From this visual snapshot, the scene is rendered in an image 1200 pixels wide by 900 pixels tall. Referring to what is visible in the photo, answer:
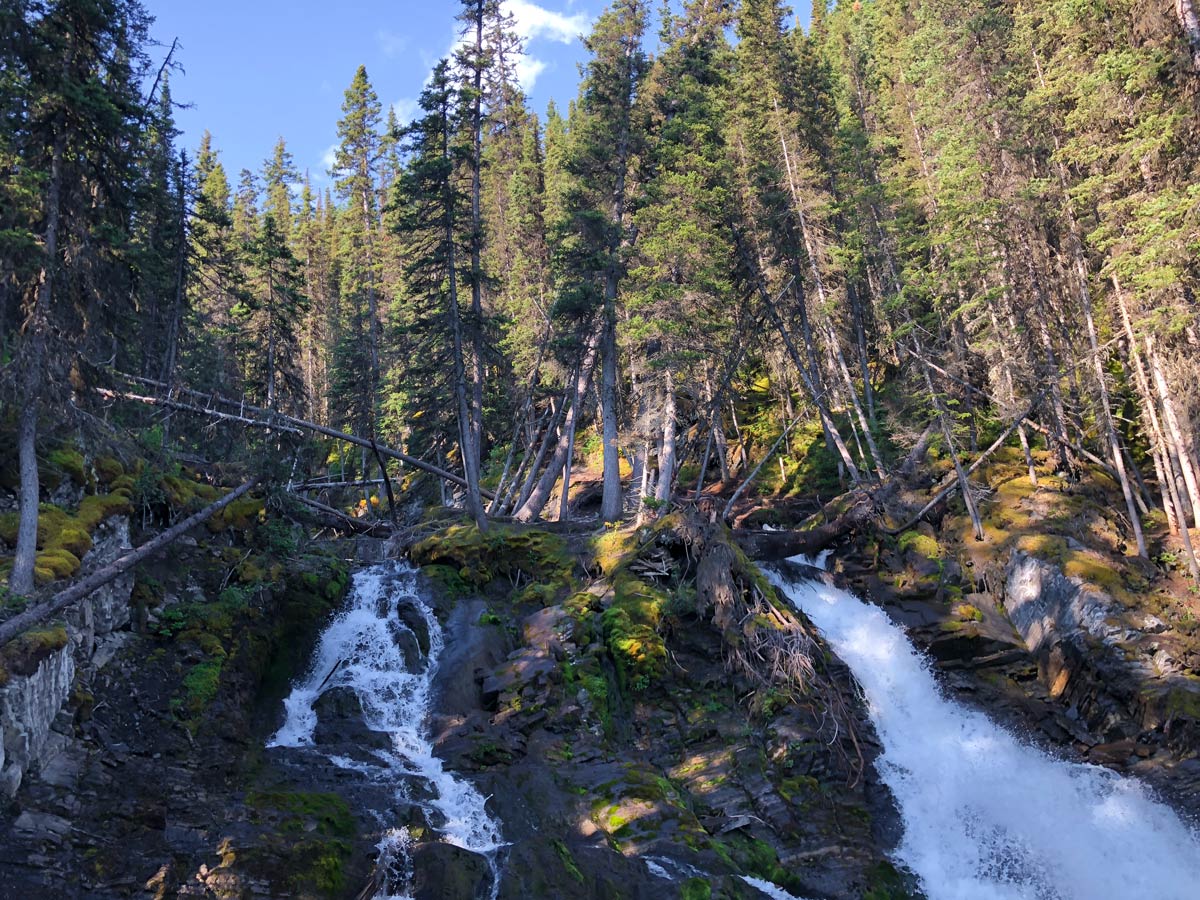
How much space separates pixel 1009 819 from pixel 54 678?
17186 millimetres

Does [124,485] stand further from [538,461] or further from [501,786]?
[538,461]

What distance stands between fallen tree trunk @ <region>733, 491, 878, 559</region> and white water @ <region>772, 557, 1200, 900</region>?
21.1 feet

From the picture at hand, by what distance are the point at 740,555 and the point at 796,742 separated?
5103 mm

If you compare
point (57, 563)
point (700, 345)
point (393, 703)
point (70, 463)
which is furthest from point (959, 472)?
point (70, 463)

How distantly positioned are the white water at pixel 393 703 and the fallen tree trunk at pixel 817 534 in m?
10.7

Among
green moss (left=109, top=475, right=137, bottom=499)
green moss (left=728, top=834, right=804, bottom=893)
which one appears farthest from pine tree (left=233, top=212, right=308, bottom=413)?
green moss (left=728, top=834, right=804, bottom=893)

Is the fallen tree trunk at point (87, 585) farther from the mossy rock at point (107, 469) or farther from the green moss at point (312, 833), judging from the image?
the green moss at point (312, 833)

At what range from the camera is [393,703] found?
52.8 ft

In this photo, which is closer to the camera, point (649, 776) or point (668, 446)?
point (649, 776)

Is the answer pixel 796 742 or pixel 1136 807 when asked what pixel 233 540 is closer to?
pixel 796 742

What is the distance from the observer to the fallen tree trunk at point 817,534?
23656mm

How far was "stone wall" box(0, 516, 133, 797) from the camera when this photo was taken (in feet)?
33.6

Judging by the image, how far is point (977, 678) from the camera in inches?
732

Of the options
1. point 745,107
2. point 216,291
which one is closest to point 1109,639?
point 745,107
